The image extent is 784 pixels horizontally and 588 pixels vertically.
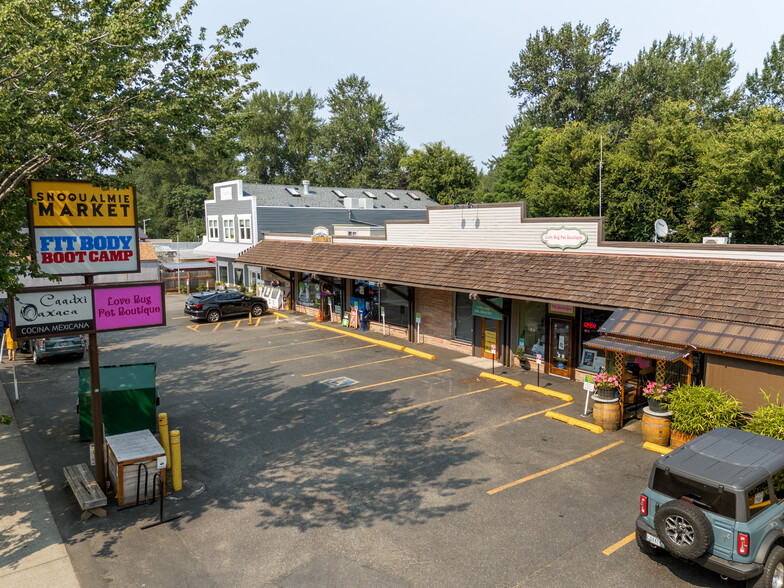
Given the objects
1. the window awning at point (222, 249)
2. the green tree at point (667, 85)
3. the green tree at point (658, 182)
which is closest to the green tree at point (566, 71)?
the green tree at point (667, 85)

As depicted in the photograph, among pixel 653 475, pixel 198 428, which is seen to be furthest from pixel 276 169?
pixel 653 475

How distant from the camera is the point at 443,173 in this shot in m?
63.3

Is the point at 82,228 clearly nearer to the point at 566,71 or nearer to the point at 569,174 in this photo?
the point at 569,174

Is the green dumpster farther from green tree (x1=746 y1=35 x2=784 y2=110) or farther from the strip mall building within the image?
green tree (x1=746 y1=35 x2=784 y2=110)

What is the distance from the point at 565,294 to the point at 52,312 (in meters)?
13.2

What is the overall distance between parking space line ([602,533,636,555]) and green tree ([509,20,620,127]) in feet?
195

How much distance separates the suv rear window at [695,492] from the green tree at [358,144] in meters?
69.3

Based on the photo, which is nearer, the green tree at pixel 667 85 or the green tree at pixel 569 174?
the green tree at pixel 569 174

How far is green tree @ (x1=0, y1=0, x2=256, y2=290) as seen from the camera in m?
9.50

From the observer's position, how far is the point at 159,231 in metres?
92.6

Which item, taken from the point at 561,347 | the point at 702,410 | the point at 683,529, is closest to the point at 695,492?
the point at 683,529

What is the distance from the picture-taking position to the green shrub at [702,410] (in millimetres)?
11602

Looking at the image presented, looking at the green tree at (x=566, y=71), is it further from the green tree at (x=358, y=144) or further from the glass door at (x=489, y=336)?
the glass door at (x=489, y=336)

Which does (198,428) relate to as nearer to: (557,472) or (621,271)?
(557,472)
